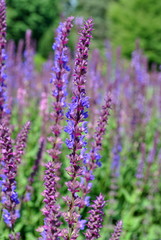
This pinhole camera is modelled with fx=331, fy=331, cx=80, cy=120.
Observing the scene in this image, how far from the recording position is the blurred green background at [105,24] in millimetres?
28250

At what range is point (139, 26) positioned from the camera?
37.9m

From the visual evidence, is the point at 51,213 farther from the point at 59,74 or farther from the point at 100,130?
the point at 59,74

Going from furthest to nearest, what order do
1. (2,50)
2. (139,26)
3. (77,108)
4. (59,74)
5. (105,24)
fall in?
(105,24)
(139,26)
(2,50)
(59,74)
(77,108)

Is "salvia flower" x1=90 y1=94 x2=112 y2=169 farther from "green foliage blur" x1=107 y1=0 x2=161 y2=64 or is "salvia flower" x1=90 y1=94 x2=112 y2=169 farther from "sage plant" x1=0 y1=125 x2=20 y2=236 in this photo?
"green foliage blur" x1=107 y1=0 x2=161 y2=64

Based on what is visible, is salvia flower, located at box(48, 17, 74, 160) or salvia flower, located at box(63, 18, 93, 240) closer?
salvia flower, located at box(63, 18, 93, 240)

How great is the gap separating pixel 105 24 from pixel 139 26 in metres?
15.2

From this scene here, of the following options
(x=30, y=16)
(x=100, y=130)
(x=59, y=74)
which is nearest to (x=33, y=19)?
(x=30, y=16)

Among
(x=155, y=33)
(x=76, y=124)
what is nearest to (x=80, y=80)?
(x=76, y=124)

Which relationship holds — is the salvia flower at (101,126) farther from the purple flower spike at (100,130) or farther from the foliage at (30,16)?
the foliage at (30,16)

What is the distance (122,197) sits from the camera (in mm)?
5543

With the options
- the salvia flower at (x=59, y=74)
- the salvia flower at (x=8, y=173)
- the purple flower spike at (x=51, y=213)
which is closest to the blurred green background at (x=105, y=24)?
the salvia flower at (x=59, y=74)

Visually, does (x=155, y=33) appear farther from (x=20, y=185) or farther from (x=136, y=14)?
(x=20, y=185)

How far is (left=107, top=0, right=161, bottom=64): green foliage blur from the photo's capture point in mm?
36875

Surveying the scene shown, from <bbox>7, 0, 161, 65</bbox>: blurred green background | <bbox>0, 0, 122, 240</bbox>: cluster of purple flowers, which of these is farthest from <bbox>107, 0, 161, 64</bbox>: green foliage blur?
<bbox>0, 0, 122, 240</bbox>: cluster of purple flowers
